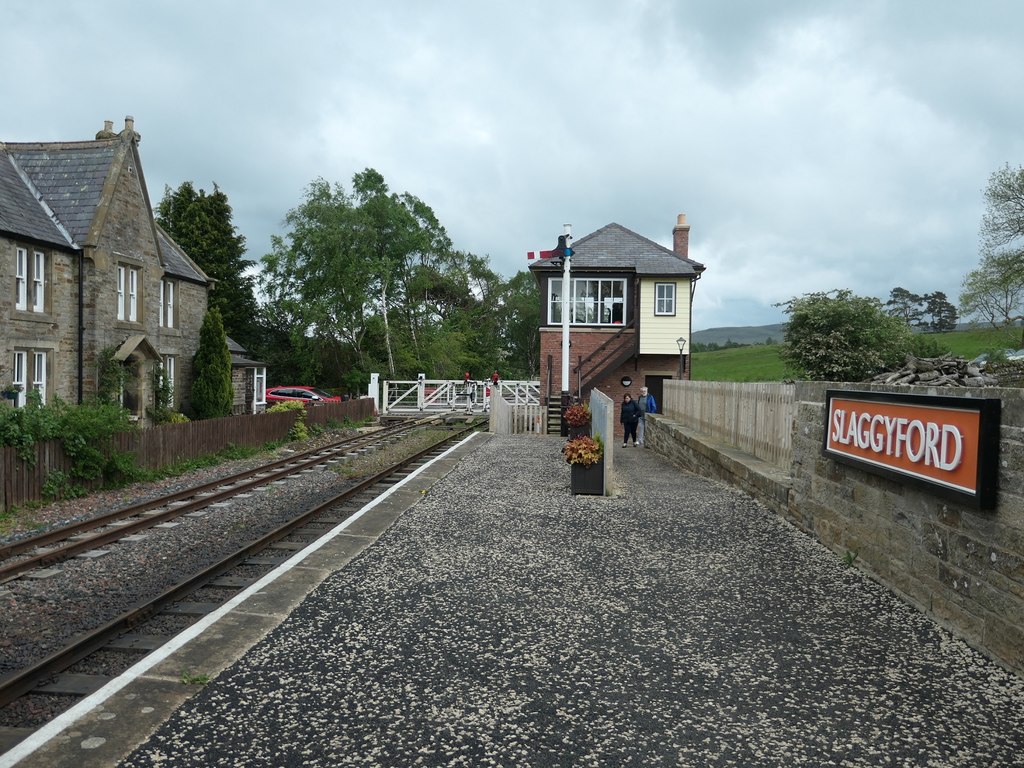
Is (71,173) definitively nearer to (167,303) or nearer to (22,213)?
(22,213)

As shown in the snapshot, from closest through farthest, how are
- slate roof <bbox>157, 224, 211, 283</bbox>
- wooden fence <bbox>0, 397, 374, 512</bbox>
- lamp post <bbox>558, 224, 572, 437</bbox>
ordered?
wooden fence <bbox>0, 397, 374, 512</bbox> < lamp post <bbox>558, 224, 572, 437</bbox> < slate roof <bbox>157, 224, 211, 283</bbox>

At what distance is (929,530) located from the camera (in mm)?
5664

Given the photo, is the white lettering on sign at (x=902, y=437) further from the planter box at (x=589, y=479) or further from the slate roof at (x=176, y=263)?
the slate roof at (x=176, y=263)

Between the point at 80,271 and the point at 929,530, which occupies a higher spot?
the point at 80,271

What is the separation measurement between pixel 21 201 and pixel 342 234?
25.5m

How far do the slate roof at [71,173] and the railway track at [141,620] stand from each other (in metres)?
12.3

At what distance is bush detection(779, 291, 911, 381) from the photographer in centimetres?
2742

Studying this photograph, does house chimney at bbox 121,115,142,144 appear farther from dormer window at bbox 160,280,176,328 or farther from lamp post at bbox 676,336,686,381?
lamp post at bbox 676,336,686,381

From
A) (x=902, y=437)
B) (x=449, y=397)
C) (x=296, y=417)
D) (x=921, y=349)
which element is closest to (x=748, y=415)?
(x=902, y=437)

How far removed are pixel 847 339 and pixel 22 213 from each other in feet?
88.4

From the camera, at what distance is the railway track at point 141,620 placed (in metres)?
4.75

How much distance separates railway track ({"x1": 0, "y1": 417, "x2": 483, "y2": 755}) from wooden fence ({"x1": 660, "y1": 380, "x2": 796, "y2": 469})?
6.41 metres

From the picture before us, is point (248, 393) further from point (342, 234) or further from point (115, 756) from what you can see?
point (115, 756)

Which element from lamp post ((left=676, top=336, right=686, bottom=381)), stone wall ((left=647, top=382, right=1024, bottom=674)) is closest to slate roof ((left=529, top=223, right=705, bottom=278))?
lamp post ((left=676, top=336, right=686, bottom=381))
